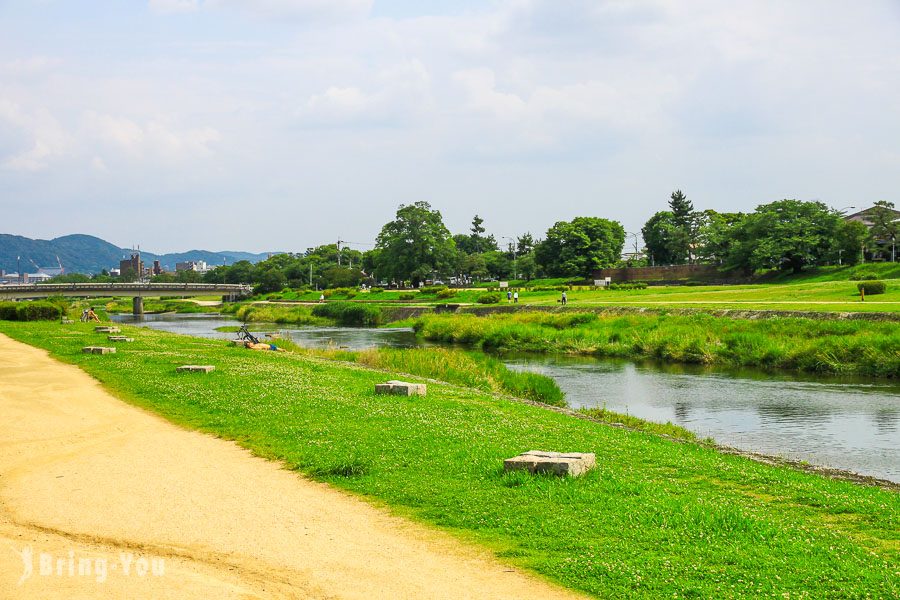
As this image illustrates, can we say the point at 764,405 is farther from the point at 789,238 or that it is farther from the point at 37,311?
the point at 789,238

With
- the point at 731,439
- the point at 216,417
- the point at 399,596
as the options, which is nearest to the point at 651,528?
the point at 399,596

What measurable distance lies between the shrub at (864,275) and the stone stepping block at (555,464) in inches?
2235

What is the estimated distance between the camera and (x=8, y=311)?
53906 mm

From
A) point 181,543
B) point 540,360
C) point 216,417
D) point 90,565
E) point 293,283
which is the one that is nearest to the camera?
point 90,565

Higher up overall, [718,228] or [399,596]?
[718,228]

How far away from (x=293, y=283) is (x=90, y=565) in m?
147

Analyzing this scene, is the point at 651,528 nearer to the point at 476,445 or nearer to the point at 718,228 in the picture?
the point at 476,445

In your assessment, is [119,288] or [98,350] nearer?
[98,350]

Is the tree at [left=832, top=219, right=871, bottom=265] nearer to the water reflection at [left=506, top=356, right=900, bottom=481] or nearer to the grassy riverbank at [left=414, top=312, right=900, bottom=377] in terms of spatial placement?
the grassy riverbank at [left=414, top=312, right=900, bottom=377]

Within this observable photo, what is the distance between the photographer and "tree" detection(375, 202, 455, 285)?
117 meters

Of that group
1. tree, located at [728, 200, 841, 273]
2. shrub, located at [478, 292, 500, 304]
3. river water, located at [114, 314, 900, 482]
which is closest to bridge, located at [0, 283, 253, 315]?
shrub, located at [478, 292, 500, 304]

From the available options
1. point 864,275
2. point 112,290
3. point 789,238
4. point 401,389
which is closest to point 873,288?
A: point 864,275

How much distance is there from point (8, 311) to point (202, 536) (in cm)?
5340

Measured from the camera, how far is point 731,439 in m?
17.7
